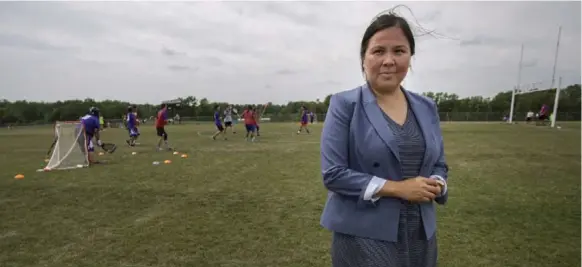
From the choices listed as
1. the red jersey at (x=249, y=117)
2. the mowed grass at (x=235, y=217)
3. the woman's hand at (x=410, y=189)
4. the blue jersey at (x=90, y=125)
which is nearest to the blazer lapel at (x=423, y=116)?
the woman's hand at (x=410, y=189)

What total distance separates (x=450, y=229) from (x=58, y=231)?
556cm

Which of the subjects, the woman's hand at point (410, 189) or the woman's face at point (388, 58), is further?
the woman's face at point (388, 58)

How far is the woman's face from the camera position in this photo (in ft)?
5.69

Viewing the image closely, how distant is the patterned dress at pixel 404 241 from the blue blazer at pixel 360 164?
32 millimetres

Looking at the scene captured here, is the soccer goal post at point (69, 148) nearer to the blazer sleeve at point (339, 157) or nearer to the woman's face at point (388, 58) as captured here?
the blazer sleeve at point (339, 157)

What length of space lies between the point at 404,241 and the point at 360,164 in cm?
40

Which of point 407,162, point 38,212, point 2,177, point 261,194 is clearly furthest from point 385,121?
point 2,177

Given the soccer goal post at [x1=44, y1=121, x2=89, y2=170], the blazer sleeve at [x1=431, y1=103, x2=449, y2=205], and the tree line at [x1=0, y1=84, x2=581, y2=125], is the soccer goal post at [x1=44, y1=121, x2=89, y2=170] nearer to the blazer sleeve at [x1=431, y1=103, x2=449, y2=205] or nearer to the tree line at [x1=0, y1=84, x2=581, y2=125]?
the blazer sleeve at [x1=431, y1=103, x2=449, y2=205]

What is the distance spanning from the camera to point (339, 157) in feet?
5.45

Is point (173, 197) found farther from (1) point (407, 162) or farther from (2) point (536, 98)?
(2) point (536, 98)

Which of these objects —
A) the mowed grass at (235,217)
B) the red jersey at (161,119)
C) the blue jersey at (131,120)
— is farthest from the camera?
the blue jersey at (131,120)

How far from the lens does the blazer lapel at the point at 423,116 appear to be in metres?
1.74

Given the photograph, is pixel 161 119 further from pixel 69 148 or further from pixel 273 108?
pixel 273 108

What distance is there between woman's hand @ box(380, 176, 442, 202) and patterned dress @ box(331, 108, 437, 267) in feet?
0.26
